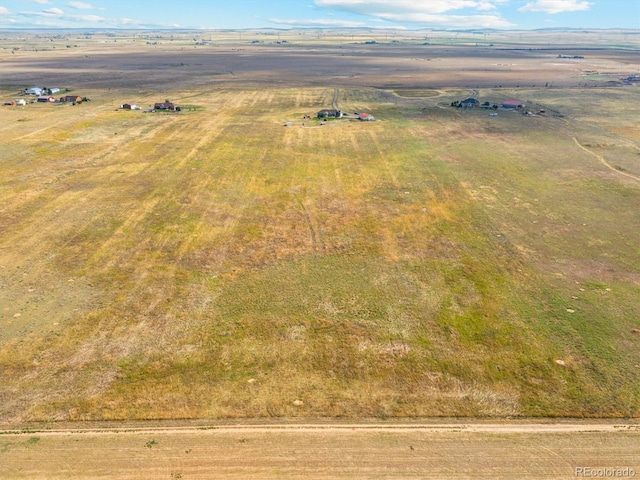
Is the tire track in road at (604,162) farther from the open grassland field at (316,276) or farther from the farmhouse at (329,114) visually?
the farmhouse at (329,114)

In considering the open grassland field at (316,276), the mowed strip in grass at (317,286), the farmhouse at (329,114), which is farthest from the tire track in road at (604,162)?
the farmhouse at (329,114)

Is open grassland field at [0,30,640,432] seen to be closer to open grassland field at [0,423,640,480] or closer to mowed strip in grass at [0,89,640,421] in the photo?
mowed strip in grass at [0,89,640,421]

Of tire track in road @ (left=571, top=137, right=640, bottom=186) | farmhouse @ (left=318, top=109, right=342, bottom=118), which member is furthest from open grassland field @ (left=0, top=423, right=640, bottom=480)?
farmhouse @ (left=318, top=109, right=342, bottom=118)

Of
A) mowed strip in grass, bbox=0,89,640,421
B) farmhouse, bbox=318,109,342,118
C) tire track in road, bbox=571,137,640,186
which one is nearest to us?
mowed strip in grass, bbox=0,89,640,421

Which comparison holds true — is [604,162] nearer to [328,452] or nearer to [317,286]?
[317,286]

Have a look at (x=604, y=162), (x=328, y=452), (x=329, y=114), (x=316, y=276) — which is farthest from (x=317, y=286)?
(x=329, y=114)

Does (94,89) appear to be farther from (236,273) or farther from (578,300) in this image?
(578,300)

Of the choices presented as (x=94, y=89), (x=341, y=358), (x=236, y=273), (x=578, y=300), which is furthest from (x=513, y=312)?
(x=94, y=89)

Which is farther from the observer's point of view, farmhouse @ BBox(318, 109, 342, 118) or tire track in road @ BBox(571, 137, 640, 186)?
farmhouse @ BBox(318, 109, 342, 118)
